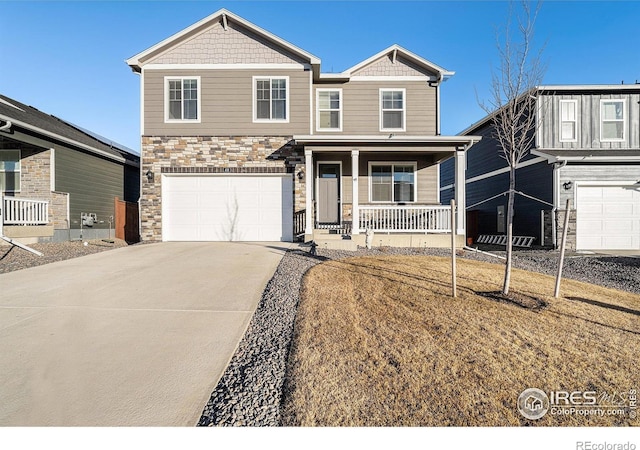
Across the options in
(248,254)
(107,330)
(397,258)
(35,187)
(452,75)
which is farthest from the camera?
(452,75)

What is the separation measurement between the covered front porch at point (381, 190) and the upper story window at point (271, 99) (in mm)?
1912

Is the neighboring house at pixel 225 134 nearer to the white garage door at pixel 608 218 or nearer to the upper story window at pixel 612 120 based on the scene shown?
the white garage door at pixel 608 218

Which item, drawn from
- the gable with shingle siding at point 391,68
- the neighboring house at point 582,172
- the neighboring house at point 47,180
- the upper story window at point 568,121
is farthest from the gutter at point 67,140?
the upper story window at point 568,121

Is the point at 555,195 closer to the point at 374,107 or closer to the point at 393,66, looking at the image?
the point at 374,107

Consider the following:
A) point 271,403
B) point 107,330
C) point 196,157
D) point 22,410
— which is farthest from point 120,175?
point 271,403

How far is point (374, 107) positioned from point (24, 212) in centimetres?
1220

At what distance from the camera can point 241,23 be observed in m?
10.8

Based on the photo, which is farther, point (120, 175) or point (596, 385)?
point (120, 175)

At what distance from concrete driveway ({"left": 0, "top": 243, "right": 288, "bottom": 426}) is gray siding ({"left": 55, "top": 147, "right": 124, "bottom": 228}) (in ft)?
21.0

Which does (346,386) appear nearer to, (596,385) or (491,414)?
(491,414)

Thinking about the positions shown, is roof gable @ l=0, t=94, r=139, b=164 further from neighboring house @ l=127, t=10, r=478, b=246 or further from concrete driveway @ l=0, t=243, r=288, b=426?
concrete driveway @ l=0, t=243, r=288, b=426

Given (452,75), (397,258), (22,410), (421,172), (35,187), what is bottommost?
(22,410)

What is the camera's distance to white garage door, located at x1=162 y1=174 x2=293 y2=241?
10.8 meters

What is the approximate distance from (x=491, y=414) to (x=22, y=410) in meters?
3.32
